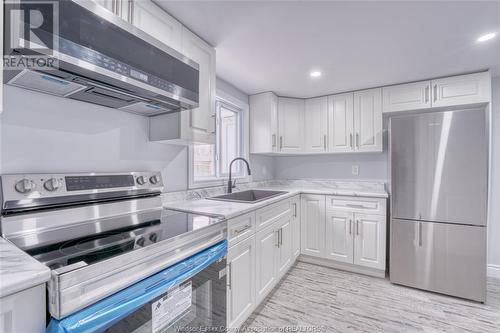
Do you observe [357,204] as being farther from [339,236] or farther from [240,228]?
[240,228]

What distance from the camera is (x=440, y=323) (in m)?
1.78

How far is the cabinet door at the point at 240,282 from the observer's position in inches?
56.8

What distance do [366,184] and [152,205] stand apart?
2.71 metres

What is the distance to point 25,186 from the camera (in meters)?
0.99

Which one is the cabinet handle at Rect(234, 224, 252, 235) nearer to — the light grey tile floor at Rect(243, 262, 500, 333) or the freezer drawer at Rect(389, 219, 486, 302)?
the light grey tile floor at Rect(243, 262, 500, 333)

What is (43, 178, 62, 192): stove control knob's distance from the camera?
3.47ft

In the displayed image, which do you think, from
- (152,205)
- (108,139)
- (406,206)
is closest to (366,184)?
(406,206)

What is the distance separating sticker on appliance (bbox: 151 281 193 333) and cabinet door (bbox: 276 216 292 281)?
4.05ft

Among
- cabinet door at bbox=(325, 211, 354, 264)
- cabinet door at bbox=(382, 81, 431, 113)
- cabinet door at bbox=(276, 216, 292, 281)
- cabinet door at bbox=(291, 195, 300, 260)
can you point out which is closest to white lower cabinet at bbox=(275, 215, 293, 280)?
cabinet door at bbox=(276, 216, 292, 281)

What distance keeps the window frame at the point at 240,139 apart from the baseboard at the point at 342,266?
1.25 meters

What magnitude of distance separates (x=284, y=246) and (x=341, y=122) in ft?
5.83

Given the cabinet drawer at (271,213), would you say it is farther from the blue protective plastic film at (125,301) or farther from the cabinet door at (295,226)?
the blue protective plastic film at (125,301)

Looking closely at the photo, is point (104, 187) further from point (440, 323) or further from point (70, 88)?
point (440, 323)

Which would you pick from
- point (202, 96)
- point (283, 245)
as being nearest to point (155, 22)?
point (202, 96)
